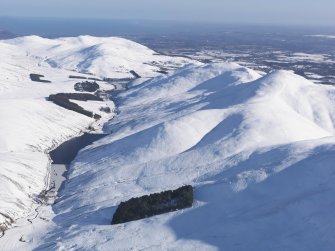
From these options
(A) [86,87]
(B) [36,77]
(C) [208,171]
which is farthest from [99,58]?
(C) [208,171]

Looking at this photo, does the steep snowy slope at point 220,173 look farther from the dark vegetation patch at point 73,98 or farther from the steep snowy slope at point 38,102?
the dark vegetation patch at point 73,98

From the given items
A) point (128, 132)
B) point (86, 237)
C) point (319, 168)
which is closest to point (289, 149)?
point (319, 168)

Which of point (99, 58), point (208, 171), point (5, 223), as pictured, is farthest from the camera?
point (99, 58)

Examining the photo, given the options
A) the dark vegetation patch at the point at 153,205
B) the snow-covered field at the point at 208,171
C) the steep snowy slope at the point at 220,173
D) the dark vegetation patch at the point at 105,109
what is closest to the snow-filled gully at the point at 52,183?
the snow-covered field at the point at 208,171

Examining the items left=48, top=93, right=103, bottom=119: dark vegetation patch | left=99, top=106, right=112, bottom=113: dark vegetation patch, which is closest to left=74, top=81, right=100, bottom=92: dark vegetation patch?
left=48, top=93, right=103, bottom=119: dark vegetation patch

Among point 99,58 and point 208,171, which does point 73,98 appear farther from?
point 99,58
